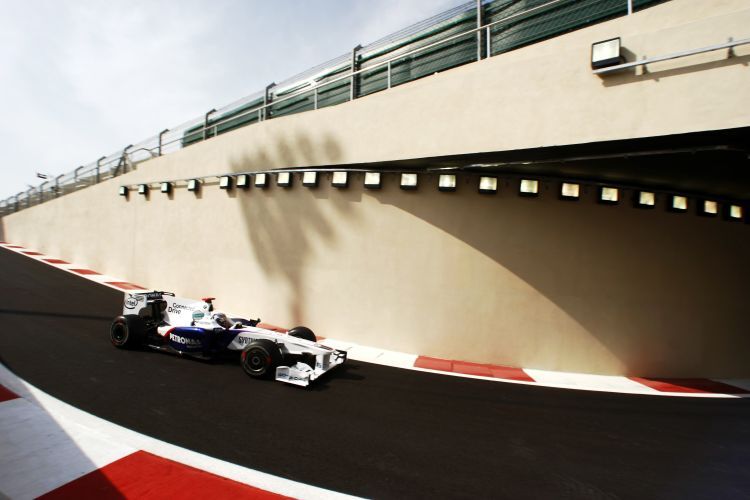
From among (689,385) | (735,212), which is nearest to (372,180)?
(689,385)

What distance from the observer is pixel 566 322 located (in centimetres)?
684

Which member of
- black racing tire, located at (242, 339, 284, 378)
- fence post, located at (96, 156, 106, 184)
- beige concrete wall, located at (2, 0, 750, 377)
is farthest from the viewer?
fence post, located at (96, 156, 106, 184)

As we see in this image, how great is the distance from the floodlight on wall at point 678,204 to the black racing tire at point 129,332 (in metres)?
10.8

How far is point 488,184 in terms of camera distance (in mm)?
6707

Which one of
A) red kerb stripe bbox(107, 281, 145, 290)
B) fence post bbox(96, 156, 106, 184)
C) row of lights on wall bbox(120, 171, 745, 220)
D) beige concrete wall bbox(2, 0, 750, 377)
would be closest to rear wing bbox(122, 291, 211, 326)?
beige concrete wall bbox(2, 0, 750, 377)

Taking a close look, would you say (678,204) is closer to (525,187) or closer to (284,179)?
(525,187)

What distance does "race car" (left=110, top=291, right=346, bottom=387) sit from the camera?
526cm

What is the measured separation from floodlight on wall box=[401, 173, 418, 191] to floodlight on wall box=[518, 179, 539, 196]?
2.07 metres

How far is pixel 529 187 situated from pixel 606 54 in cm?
265

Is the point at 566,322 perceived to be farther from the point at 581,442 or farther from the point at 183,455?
the point at 183,455

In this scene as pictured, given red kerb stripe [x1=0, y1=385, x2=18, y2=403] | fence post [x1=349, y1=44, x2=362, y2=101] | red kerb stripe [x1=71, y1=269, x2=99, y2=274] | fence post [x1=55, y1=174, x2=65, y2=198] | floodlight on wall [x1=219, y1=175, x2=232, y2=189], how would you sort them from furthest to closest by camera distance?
fence post [x1=55, y1=174, x2=65, y2=198] < red kerb stripe [x1=71, y1=269, x2=99, y2=274] < floodlight on wall [x1=219, y1=175, x2=232, y2=189] < fence post [x1=349, y1=44, x2=362, y2=101] < red kerb stripe [x1=0, y1=385, x2=18, y2=403]

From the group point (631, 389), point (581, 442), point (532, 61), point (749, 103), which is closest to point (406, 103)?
point (532, 61)

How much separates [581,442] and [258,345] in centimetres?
454

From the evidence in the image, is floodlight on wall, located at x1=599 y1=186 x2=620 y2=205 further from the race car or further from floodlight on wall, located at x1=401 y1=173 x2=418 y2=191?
the race car
